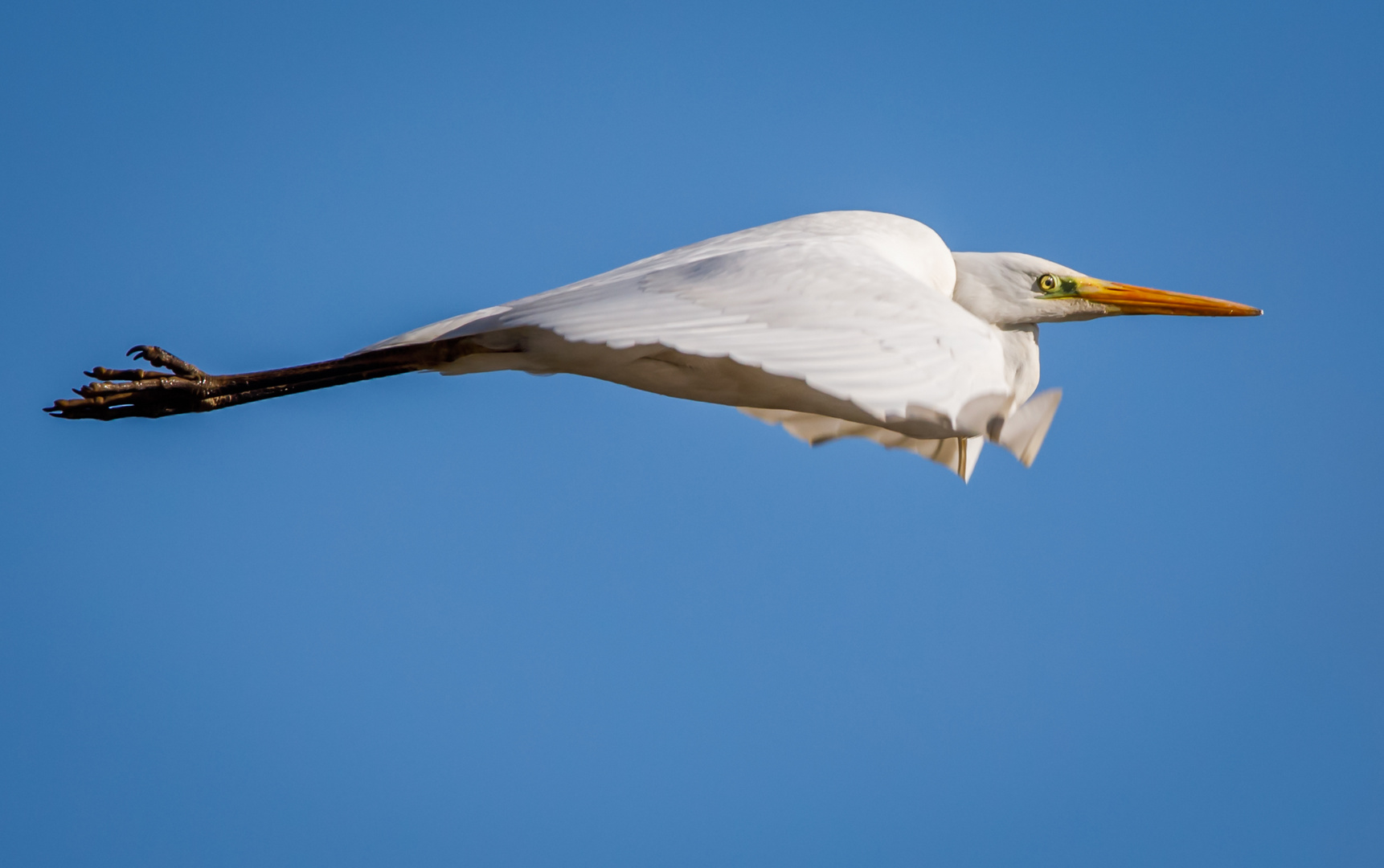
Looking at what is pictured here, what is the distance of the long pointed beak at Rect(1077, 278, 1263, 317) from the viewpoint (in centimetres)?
402

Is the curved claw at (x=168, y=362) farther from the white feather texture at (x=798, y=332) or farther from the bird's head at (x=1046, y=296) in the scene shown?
the bird's head at (x=1046, y=296)

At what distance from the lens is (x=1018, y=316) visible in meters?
4.05

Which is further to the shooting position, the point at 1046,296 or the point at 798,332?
the point at 1046,296

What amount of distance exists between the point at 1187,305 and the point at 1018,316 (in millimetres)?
564

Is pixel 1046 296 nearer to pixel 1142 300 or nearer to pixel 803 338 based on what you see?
pixel 1142 300

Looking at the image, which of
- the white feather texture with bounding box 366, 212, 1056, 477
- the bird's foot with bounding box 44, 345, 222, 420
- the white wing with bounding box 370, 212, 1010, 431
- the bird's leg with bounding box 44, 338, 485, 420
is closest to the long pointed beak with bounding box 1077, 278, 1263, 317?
the white feather texture with bounding box 366, 212, 1056, 477

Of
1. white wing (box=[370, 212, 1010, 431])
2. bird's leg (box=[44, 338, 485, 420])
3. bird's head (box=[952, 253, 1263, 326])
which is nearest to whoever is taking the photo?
white wing (box=[370, 212, 1010, 431])

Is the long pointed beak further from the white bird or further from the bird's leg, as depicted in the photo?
the bird's leg

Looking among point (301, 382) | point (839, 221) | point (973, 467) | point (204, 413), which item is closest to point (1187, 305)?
point (973, 467)

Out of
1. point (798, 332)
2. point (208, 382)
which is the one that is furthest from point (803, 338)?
point (208, 382)

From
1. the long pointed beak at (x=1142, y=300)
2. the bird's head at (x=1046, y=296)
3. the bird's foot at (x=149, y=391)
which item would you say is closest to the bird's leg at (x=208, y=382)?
the bird's foot at (x=149, y=391)

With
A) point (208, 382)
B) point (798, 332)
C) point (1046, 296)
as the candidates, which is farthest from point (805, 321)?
point (208, 382)

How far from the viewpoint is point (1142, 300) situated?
410cm

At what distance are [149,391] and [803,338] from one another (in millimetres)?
2366
